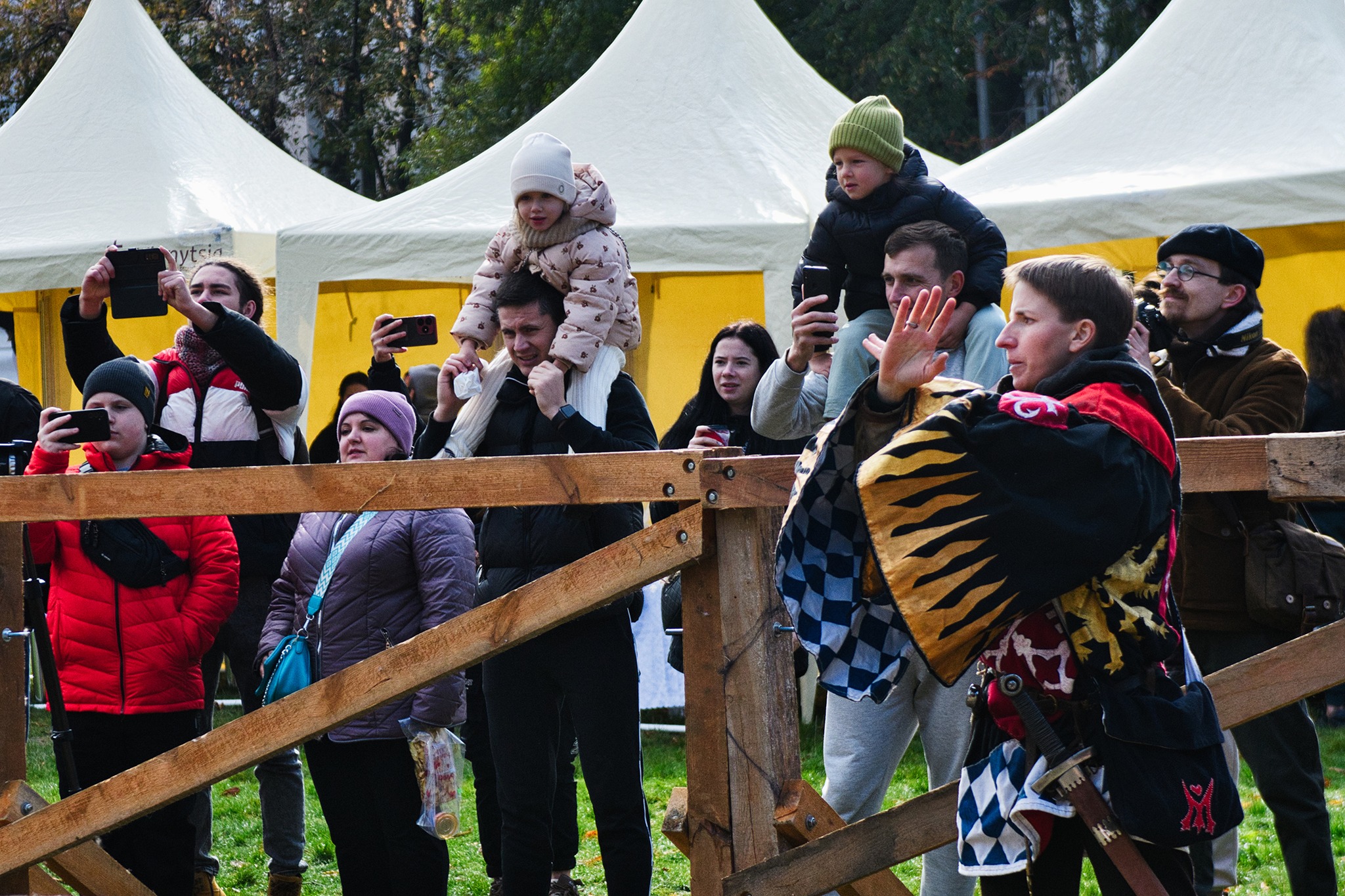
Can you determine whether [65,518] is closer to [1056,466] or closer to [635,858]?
[635,858]

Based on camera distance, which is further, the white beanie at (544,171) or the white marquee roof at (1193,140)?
the white marquee roof at (1193,140)

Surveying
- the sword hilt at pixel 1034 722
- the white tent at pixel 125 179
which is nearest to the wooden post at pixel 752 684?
the sword hilt at pixel 1034 722

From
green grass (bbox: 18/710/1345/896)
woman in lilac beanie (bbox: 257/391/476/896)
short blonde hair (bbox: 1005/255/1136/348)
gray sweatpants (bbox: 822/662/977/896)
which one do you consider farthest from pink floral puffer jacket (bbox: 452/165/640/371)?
green grass (bbox: 18/710/1345/896)

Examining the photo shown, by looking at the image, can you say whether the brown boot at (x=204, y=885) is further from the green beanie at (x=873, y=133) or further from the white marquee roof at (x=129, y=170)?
the white marquee roof at (x=129, y=170)

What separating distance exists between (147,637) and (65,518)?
96 centimetres

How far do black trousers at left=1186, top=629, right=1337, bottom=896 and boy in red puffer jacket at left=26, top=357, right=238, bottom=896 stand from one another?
2588mm

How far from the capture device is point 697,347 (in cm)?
845

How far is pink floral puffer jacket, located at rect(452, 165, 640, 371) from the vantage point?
10.7ft

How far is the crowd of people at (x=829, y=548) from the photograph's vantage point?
6.51 feet

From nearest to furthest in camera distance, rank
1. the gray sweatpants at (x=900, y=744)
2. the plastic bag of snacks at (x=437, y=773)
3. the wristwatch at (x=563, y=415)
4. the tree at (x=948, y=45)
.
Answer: the gray sweatpants at (x=900, y=744) → the wristwatch at (x=563, y=415) → the plastic bag of snacks at (x=437, y=773) → the tree at (x=948, y=45)

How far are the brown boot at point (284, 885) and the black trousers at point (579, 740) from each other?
1390 millimetres

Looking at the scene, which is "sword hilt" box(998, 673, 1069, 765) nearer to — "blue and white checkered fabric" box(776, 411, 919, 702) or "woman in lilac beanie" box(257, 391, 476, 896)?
"blue and white checkered fabric" box(776, 411, 919, 702)

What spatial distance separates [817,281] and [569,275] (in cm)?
58

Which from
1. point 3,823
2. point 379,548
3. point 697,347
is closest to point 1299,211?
point 697,347
